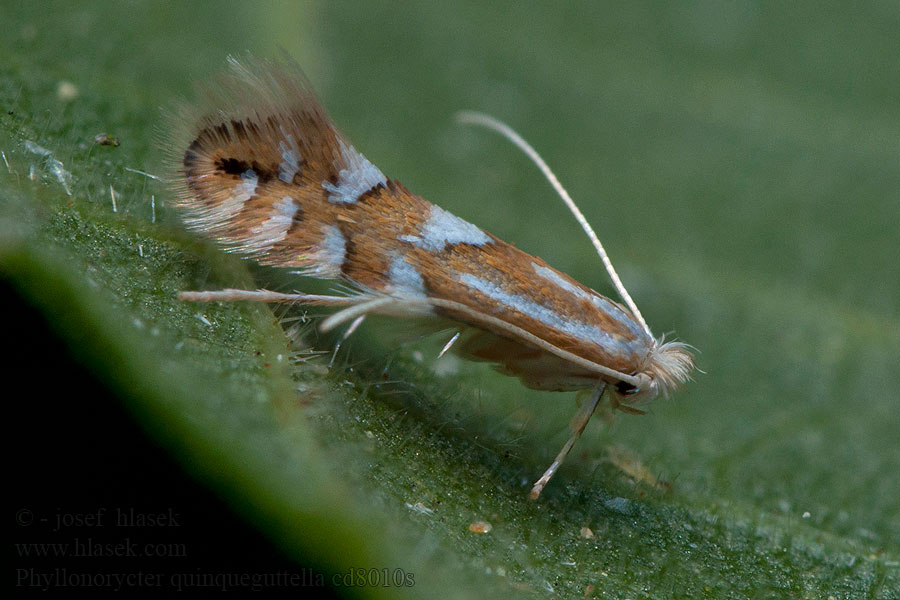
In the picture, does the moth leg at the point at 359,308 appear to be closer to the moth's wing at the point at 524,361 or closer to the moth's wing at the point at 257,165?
the moth's wing at the point at 257,165

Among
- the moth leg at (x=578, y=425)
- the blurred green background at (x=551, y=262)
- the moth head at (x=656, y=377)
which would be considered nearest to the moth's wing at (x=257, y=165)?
the blurred green background at (x=551, y=262)

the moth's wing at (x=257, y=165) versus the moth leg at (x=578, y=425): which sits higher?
the moth's wing at (x=257, y=165)

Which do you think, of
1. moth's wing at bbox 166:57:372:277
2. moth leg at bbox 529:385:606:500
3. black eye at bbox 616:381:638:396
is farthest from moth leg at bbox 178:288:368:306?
black eye at bbox 616:381:638:396

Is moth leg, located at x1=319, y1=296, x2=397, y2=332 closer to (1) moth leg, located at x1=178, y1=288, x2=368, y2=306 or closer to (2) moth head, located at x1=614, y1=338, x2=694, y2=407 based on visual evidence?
(1) moth leg, located at x1=178, y1=288, x2=368, y2=306

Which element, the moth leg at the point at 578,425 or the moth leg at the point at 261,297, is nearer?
the moth leg at the point at 261,297

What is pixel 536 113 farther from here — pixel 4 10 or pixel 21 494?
pixel 21 494

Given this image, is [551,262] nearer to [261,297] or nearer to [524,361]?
[524,361]
